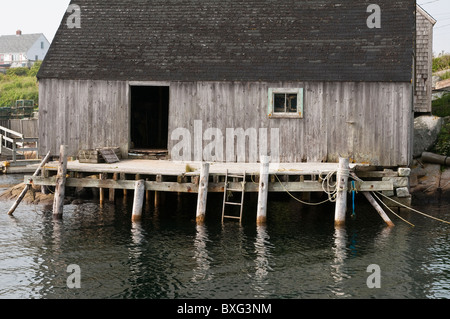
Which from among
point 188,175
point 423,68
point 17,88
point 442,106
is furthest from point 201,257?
point 17,88

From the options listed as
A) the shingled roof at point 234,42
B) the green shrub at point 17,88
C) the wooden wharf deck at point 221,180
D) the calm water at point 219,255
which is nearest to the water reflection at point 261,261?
the calm water at point 219,255

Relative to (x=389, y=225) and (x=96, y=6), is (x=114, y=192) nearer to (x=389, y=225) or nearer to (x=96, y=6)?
(x=96, y=6)

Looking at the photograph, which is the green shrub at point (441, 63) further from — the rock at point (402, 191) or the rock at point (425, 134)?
the rock at point (402, 191)

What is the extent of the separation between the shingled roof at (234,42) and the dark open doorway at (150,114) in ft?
14.0

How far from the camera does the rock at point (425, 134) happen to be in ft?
90.6

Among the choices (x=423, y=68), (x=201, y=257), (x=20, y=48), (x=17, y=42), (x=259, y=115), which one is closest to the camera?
(x=201, y=257)

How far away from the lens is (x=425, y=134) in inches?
1091

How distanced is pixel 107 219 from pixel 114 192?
305cm

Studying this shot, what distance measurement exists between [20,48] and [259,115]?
80559 millimetres

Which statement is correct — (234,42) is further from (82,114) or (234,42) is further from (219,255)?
(219,255)
